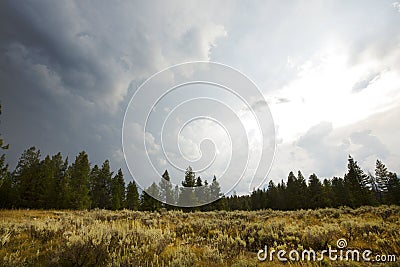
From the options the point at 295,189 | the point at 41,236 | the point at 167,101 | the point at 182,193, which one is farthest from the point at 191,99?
the point at 295,189

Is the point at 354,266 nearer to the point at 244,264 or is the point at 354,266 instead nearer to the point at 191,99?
the point at 244,264

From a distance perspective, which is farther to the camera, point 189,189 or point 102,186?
point 102,186

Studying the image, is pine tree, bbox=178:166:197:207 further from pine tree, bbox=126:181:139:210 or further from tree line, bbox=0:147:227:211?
pine tree, bbox=126:181:139:210

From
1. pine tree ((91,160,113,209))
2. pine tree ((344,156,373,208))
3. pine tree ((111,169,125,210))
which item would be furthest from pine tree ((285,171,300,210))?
pine tree ((91,160,113,209))

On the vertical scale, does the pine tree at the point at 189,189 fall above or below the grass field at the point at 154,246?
above

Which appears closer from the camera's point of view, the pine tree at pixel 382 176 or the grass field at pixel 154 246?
the grass field at pixel 154 246

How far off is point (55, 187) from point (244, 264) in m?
46.0

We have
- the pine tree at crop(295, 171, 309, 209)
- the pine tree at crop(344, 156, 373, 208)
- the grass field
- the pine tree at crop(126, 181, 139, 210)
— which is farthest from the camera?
the pine tree at crop(295, 171, 309, 209)

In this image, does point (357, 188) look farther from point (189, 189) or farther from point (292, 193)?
point (189, 189)

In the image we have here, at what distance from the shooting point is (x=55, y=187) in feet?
131

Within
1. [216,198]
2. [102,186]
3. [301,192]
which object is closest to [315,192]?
[301,192]

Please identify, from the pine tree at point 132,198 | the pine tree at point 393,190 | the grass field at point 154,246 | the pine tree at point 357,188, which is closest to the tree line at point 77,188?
the pine tree at point 132,198

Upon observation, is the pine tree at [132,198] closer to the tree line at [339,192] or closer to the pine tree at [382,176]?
the tree line at [339,192]

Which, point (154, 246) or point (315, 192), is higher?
point (315, 192)
